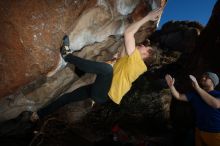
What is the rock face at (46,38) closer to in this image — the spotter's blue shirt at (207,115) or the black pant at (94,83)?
the black pant at (94,83)

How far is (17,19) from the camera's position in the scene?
4.84 m

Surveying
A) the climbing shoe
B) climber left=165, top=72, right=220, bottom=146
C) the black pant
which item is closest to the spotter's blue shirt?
climber left=165, top=72, right=220, bottom=146

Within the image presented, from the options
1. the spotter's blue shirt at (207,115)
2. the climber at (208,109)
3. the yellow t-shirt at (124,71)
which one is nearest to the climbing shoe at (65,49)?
the yellow t-shirt at (124,71)

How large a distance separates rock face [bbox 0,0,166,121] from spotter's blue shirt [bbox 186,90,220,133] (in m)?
2.82

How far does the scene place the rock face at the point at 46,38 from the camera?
490cm

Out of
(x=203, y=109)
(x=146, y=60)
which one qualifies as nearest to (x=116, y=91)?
(x=146, y=60)

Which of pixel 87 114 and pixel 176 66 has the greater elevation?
pixel 176 66

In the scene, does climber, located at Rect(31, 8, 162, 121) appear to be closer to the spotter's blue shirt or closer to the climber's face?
the climber's face

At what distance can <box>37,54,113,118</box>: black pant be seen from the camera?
186 inches

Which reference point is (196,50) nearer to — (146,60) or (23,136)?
(146,60)

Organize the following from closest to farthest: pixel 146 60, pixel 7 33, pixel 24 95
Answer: pixel 7 33 < pixel 146 60 < pixel 24 95

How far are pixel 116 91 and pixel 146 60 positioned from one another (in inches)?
31.8

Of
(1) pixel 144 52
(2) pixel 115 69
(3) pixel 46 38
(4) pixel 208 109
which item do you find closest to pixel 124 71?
(2) pixel 115 69

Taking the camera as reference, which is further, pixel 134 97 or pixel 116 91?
pixel 134 97
